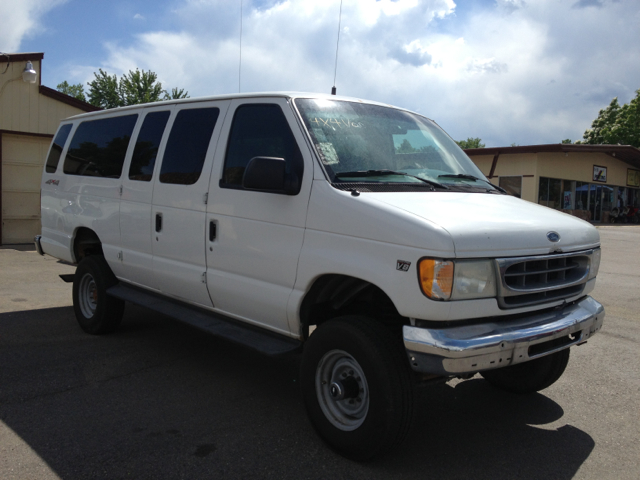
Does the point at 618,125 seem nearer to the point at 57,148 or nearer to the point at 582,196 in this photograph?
the point at 582,196

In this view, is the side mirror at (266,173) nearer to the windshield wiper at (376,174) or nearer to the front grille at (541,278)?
the windshield wiper at (376,174)

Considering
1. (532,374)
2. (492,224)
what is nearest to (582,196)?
(532,374)

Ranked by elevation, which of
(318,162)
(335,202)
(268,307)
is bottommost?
(268,307)

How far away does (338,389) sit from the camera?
11.1 feet

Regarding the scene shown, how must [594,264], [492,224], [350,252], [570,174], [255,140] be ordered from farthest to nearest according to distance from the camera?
[570,174], [255,140], [594,264], [350,252], [492,224]

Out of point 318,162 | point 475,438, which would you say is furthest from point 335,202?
point 475,438

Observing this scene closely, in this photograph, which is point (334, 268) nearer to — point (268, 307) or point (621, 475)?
point (268, 307)

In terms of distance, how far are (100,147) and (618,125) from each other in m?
53.4

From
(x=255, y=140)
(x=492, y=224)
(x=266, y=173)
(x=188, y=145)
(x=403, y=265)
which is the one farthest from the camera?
(x=188, y=145)

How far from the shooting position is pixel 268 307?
3.90 m

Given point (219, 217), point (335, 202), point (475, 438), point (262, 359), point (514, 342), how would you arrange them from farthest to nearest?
1. point (262, 359)
2. point (219, 217)
3. point (475, 438)
4. point (335, 202)
5. point (514, 342)

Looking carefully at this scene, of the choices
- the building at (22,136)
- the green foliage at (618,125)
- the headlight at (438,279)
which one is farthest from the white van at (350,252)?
the green foliage at (618,125)

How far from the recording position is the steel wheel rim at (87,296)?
20.1ft

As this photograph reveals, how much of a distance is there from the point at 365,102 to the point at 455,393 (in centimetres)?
247
